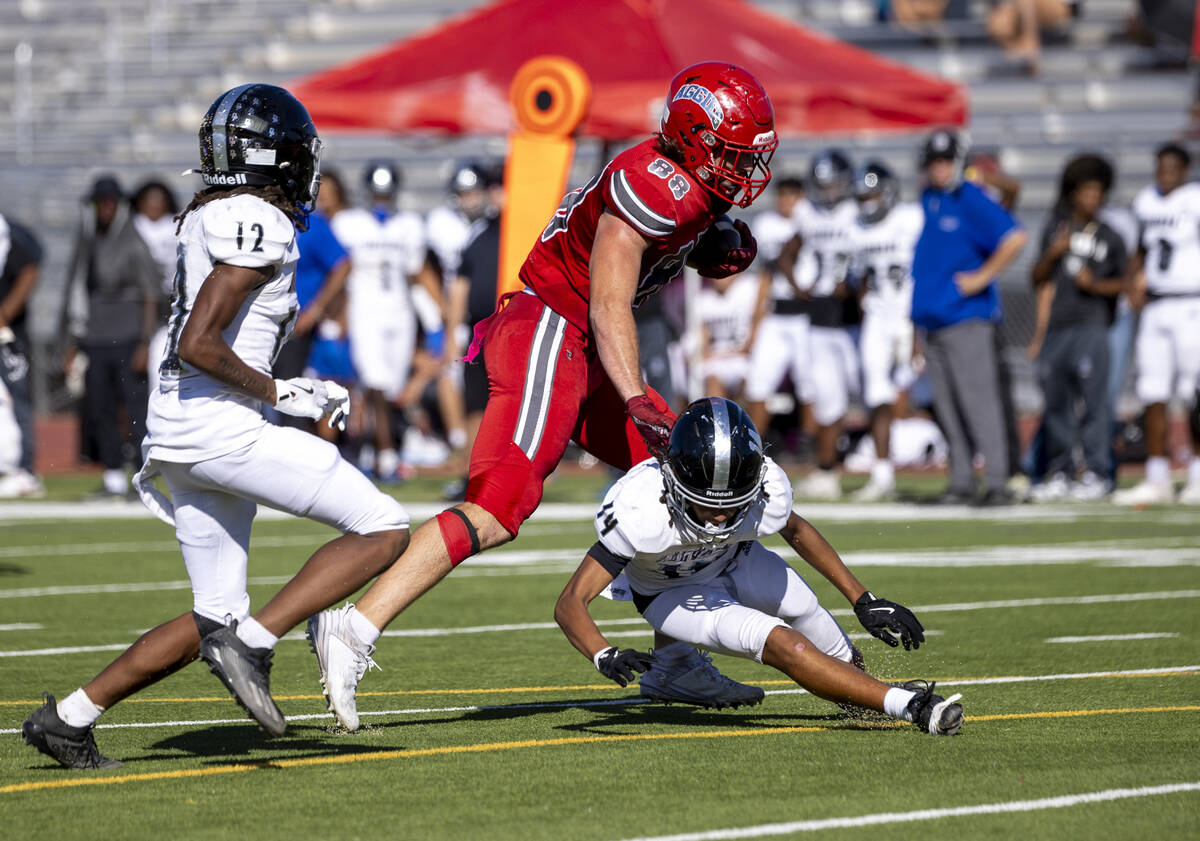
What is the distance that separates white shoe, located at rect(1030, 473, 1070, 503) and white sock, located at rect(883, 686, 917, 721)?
9055 mm

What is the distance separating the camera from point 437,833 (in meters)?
3.87

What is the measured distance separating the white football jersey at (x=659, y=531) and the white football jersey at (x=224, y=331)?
0.99 meters

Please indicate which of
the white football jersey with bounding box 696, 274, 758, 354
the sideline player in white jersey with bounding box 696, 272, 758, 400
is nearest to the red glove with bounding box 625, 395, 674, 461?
the sideline player in white jersey with bounding box 696, 272, 758, 400

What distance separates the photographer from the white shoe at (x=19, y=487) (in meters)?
14.2

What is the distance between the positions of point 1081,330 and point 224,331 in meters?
10.1

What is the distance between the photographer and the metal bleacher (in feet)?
72.9

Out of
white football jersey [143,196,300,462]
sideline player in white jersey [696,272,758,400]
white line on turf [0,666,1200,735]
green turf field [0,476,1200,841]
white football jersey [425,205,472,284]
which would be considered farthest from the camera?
white football jersey [425,205,472,284]

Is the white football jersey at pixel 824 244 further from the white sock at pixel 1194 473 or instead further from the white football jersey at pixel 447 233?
the white football jersey at pixel 447 233

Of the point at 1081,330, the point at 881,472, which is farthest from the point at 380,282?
the point at 1081,330

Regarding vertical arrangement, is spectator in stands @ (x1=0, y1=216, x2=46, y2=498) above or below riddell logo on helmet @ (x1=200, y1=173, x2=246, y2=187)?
below

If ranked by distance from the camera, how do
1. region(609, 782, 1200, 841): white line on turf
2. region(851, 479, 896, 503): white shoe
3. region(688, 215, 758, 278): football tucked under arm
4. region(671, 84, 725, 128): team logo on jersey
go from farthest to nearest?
1. region(851, 479, 896, 503): white shoe
2. region(688, 215, 758, 278): football tucked under arm
3. region(671, 84, 725, 128): team logo on jersey
4. region(609, 782, 1200, 841): white line on turf

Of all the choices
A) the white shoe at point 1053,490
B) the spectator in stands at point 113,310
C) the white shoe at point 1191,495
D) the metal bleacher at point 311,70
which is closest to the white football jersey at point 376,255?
the spectator in stands at point 113,310

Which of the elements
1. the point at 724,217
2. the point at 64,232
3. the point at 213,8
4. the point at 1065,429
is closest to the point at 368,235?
the point at 1065,429

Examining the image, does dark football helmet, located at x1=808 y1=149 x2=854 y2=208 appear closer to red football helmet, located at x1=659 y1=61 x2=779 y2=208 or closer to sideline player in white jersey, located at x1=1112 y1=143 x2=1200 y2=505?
sideline player in white jersey, located at x1=1112 y1=143 x2=1200 y2=505
